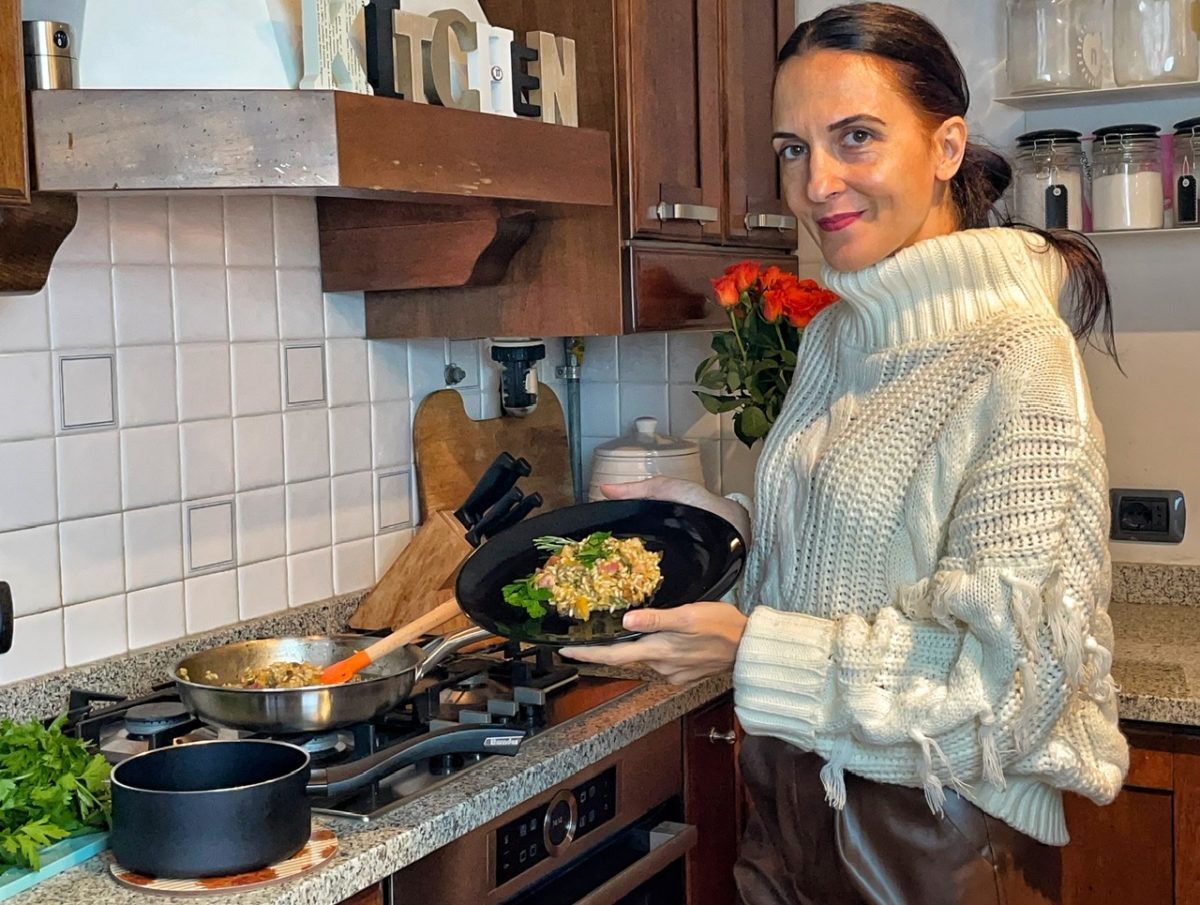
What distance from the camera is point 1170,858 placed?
1.96m

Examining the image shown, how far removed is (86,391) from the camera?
1.81 meters

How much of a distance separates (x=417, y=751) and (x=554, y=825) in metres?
0.24

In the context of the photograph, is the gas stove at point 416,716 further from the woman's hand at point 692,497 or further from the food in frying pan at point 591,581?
the woman's hand at point 692,497

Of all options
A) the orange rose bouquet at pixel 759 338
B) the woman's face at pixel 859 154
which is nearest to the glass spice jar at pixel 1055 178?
the orange rose bouquet at pixel 759 338

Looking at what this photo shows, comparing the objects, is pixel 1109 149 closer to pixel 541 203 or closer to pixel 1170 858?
pixel 541 203

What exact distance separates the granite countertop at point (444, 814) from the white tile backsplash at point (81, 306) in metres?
0.73

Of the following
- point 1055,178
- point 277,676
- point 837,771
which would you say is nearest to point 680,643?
point 837,771

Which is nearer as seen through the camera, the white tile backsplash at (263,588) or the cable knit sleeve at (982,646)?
the cable knit sleeve at (982,646)

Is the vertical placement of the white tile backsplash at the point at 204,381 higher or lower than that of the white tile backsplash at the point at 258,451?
higher

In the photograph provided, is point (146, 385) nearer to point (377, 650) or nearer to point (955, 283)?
point (377, 650)

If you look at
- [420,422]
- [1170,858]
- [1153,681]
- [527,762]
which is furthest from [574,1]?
[1170,858]

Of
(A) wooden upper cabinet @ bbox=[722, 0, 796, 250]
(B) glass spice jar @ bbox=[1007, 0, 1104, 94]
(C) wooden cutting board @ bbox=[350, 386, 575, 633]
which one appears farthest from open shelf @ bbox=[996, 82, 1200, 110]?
(C) wooden cutting board @ bbox=[350, 386, 575, 633]

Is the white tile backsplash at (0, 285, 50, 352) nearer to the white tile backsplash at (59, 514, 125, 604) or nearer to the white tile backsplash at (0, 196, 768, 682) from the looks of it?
the white tile backsplash at (0, 196, 768, 682)

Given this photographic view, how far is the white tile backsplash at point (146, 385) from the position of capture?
187 cm
